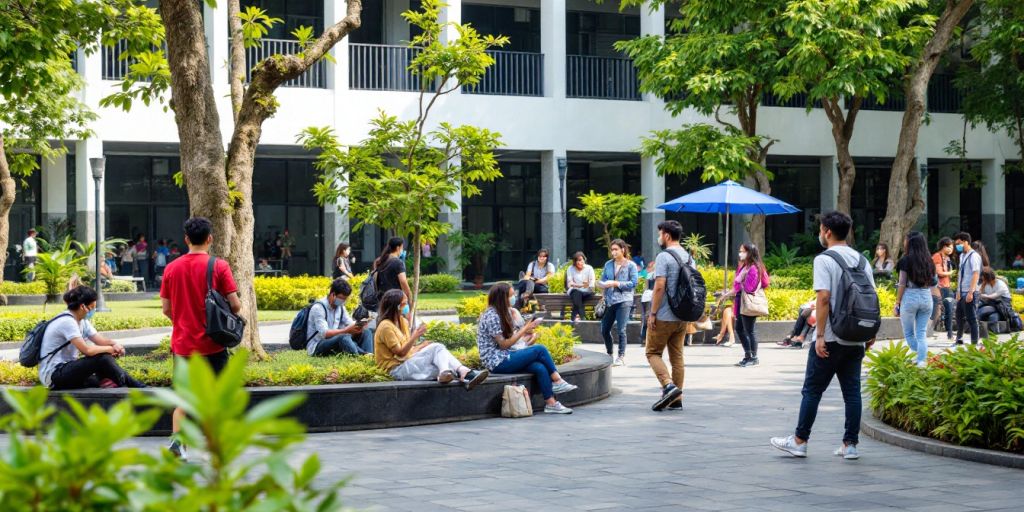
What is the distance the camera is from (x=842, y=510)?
683 centimetres

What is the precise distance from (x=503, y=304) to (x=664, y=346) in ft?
4.87

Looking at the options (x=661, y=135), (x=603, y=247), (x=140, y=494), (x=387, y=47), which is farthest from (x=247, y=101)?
(x=603, y=247)

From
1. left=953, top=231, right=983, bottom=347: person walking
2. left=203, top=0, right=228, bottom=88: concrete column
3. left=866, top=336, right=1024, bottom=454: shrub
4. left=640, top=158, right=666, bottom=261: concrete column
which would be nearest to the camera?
left=866, top=336, right=1024, bottom=454: shrub

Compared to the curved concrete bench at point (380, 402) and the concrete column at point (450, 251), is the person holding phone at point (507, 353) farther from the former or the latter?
the concrete column at point (450, 251)

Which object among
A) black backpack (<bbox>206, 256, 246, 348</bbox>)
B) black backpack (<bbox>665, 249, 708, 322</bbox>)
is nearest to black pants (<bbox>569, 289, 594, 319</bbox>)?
black backpack (<bbox>665, 249, 708, 322</bbox>)

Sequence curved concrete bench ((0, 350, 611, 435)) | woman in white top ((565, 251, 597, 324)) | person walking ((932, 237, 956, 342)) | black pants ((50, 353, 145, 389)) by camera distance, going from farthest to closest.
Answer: woman in white top ((565, 251, 597, 324))
person walking ((932, 237, 956, 342))
black pants ((50, 353, 145, 389))
curved concrete bench ((0, 350, 611, 435))

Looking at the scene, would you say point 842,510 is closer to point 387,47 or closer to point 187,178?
point 187,178

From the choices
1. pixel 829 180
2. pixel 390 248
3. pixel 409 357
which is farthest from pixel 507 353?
pixel 829 180

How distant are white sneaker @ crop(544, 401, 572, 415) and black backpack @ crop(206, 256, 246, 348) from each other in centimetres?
378

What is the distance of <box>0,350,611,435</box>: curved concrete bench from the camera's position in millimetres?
9922

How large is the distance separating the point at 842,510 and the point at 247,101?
743 centimetres

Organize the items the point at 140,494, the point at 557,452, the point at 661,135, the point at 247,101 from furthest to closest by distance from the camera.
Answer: the point at 661,135 → the point at 247,101 → the point at 557,452 → the point at 140,494

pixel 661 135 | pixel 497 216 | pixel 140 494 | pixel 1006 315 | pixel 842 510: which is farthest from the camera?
pixel 497 216

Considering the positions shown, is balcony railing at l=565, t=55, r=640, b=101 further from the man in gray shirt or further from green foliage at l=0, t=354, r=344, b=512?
green foliage at l=0, t=354, r=344, b=512
